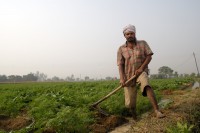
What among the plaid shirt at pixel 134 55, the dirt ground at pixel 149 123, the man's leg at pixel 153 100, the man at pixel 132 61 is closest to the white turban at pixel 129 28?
the man at pixel 132 61

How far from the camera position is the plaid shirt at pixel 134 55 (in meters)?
5.31

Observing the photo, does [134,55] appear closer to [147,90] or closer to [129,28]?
[129,28]

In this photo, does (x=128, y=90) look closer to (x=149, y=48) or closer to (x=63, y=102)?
(x=149, y=48)

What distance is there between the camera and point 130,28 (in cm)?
520

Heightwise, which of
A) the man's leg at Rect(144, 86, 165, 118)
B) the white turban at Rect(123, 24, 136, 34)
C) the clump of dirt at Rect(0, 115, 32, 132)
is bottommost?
the clump of dirt at Rect(0, 115, 32, 132)

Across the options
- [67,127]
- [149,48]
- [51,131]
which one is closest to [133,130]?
[67,127]

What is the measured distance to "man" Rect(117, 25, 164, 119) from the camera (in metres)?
5.20

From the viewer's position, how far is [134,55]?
5.36 m

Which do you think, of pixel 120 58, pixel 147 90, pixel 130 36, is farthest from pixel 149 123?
pixel 130 36

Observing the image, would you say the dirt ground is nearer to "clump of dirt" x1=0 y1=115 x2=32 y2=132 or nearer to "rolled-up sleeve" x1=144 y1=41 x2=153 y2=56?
"rolled-up sleeve" x1=144 y1=41 x2=153 y2=56

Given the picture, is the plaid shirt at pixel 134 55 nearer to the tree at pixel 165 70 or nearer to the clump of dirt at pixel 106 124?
the clump of dirt at pixel 106 124

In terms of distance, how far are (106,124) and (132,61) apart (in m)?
1.52

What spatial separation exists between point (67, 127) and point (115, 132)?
1.04m

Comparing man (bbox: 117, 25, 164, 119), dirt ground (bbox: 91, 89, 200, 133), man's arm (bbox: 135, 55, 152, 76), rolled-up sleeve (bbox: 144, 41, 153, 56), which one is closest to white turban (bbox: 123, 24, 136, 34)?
man (bbox: 117, 25, 164, 119)
